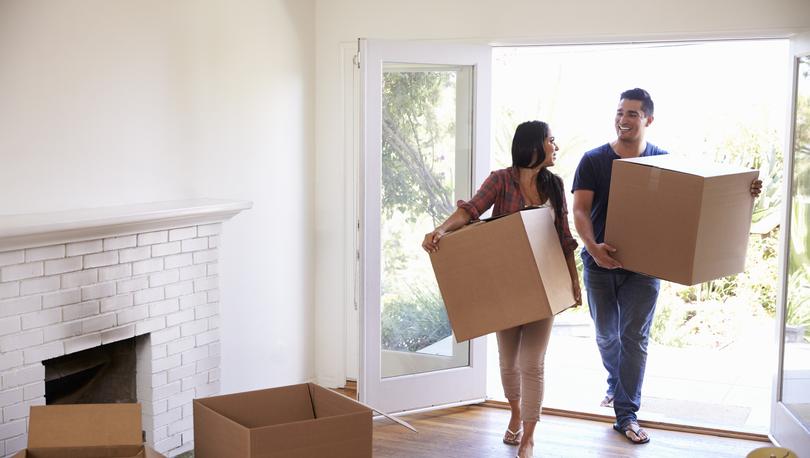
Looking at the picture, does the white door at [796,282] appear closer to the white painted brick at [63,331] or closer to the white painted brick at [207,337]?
the white painted brick at [207,337]

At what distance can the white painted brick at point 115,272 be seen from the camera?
9.32 feet

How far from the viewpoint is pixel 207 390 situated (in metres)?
3.39

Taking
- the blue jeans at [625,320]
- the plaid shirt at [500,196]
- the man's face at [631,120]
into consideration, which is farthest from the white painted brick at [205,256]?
the man's face at [631,120]

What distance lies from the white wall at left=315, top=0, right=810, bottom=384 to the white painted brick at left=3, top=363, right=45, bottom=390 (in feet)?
6.34

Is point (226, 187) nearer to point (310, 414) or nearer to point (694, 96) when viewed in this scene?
point (310, 414)

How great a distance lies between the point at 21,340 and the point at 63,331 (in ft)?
0.54

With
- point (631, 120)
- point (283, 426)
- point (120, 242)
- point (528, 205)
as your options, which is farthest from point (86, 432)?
point (631, 120)

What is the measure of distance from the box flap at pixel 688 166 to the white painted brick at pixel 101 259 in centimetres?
193

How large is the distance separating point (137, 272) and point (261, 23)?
55.2 inches

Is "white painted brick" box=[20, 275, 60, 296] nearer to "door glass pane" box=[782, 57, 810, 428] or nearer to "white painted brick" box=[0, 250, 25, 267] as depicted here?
"white painted brick" box=[0, 250, 25, 267]

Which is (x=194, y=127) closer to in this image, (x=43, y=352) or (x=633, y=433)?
(x=43, y=352)

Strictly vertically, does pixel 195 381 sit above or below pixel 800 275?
below

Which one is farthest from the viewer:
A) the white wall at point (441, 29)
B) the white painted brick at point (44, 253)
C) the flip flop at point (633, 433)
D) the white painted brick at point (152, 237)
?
the white wall at point (441, 29)

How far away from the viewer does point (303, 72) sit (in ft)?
13.8
